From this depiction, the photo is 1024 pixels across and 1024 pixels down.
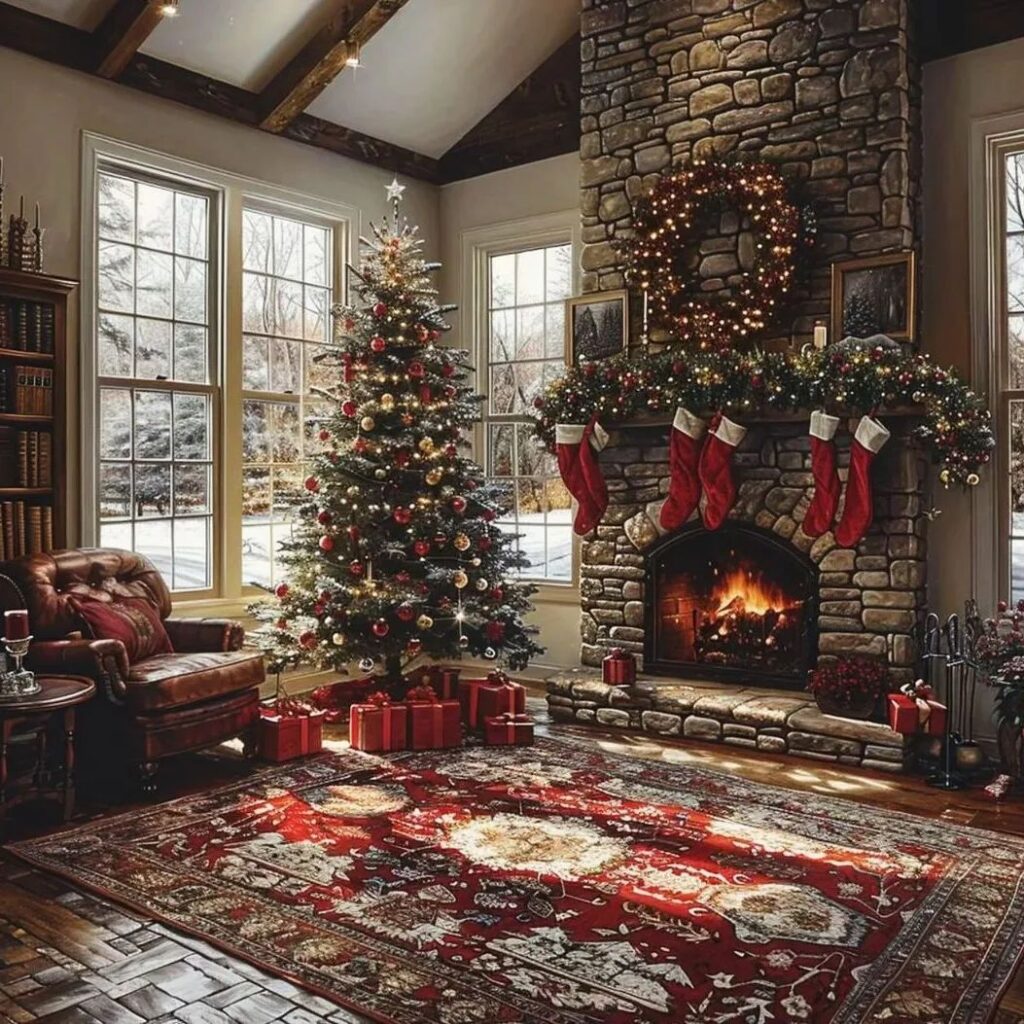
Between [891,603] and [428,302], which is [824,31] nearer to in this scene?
[428,302]

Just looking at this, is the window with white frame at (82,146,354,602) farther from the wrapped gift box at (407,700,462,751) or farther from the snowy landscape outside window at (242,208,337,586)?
the wrapped gift box at (407,700,462,751)

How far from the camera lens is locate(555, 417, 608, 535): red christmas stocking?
559cm

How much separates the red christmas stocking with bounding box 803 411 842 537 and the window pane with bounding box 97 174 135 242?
3.75m

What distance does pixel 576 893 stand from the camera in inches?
127

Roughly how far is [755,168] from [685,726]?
2882 millimetres

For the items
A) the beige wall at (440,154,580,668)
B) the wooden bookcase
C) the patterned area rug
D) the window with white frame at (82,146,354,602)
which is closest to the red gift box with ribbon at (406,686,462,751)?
the patterned area rug

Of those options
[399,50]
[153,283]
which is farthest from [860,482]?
[153,283]

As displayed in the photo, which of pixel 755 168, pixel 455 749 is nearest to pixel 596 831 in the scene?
pixel 455 749

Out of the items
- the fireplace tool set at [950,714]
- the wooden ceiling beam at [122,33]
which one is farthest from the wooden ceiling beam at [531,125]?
the fireplace tool set at [950,714]

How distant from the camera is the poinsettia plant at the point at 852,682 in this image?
4.82 meters

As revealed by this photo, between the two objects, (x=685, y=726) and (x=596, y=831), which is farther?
(x=685, y=726)

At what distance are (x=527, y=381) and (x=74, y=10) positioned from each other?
3311 mm

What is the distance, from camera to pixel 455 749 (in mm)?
5004

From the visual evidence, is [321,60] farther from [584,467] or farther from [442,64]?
[584,467]
